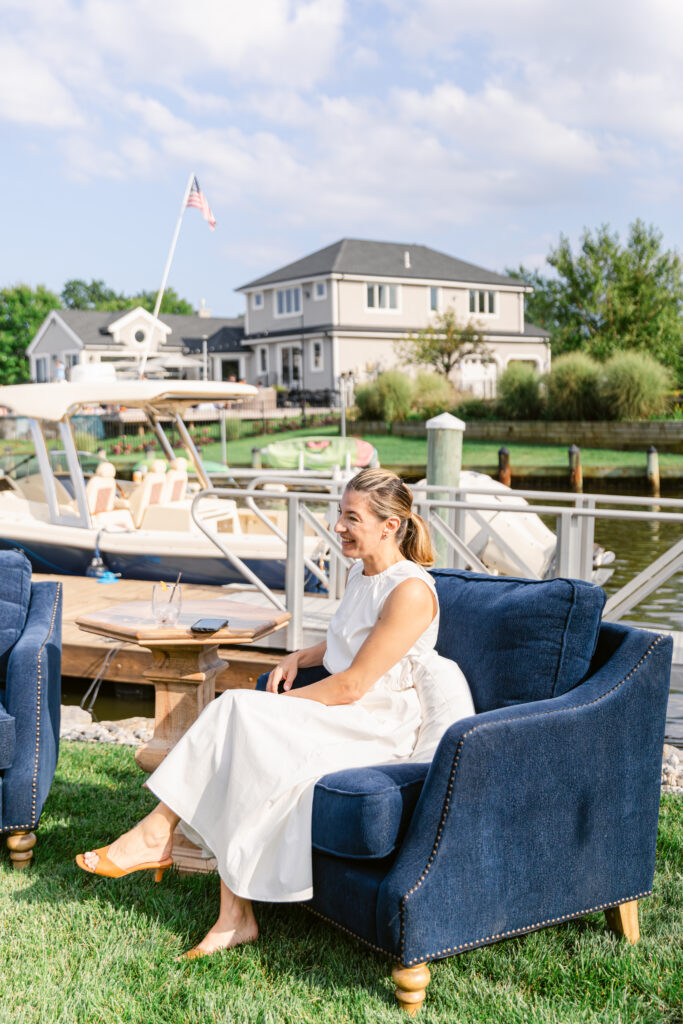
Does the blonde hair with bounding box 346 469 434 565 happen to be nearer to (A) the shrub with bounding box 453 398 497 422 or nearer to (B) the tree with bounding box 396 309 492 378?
(A) the shrub with bounding box 453 398 497 422

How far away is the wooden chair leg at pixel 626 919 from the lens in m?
3.17

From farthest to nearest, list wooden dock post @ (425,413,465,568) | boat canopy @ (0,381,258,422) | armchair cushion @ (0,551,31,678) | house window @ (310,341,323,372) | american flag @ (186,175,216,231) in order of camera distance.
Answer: house window @ (310,341,323,372) → american flag @ (186,175,216,231) → boat canopy @ (0,381,258,422) → wooden dock post @ (425,413,465,568) → armchair cushion @ (0,551,31,678)

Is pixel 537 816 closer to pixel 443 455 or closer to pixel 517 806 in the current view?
pixel 517 806

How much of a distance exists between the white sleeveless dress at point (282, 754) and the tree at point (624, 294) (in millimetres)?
39279

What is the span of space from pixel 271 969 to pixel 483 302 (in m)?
47.3

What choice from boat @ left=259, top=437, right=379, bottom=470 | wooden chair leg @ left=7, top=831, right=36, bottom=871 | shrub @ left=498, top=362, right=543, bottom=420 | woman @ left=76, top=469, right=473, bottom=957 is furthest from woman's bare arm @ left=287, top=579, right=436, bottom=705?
shrub @ left=498, top=362, right=543, bottom=420

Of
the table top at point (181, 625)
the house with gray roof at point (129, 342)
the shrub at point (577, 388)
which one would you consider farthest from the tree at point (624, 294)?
the table top at point (181, 625)

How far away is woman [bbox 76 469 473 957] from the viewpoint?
295cm

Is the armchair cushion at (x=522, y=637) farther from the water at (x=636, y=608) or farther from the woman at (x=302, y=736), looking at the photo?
the water at (x=636, y=608)

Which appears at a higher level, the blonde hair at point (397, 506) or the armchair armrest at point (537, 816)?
the blonde hair at point (397, 506)

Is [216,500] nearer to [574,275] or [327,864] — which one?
[327,864]

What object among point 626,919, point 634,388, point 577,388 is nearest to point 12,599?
point 626,919

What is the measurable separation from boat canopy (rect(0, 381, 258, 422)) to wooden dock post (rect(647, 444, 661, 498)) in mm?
15376

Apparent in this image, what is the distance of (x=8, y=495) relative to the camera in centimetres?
1088
